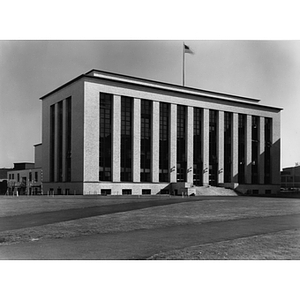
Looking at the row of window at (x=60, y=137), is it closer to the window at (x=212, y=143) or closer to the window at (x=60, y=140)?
the window at (x=60, y=140)

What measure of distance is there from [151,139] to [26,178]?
3552 centimetres

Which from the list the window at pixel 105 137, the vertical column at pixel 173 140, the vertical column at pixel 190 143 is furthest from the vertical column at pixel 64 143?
the vertical column at pixel 190 143

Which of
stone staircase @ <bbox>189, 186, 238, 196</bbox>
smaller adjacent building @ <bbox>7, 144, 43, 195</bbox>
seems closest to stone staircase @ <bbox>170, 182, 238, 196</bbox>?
stone staircase @ <bbox>189, 186, 238, 196</bbox>

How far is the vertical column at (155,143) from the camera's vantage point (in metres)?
58.6

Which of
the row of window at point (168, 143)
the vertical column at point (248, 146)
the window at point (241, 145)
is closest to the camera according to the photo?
the row of window at point (168, 143)

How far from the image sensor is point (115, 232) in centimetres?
1734

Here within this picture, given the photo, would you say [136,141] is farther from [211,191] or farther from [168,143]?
[211,191]

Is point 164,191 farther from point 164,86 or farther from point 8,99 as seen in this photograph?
point 8,99

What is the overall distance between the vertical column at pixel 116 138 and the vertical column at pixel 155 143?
6.53 metres

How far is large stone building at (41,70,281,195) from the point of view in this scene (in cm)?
5216

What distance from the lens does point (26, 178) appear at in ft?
256

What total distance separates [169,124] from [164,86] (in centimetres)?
669

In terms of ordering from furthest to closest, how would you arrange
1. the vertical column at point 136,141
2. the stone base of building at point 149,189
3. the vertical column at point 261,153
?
the vertical column at point 261,153 → the vertical column at point 136,141 → the stone base of building at point 149,189

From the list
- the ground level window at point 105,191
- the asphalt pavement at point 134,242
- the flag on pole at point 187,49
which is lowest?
the ground level window at point 105,191
